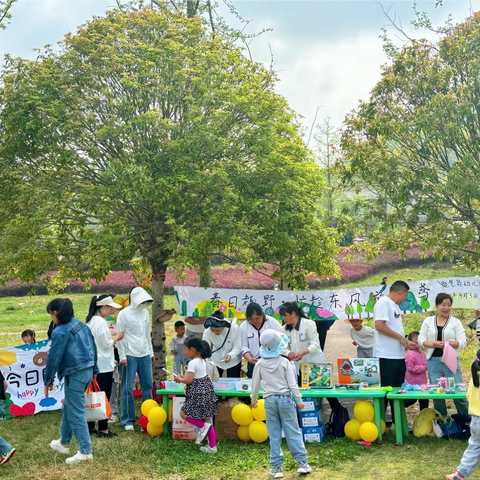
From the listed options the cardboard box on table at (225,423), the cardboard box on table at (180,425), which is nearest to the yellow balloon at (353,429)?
the cardboard box on table at (225,423)

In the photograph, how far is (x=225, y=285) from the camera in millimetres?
26156

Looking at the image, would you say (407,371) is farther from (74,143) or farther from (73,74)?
(73,74)

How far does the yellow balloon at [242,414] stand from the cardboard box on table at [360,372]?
130 cm

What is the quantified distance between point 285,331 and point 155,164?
3.26 m

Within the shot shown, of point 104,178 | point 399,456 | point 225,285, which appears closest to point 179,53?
point 104,178

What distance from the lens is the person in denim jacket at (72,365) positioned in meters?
6.54

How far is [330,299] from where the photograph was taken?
30.3ft

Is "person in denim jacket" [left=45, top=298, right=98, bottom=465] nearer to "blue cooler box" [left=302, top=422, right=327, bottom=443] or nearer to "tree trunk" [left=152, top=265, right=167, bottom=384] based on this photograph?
"blue cooler box" [left=302, top=422, right=327, bottom=443]

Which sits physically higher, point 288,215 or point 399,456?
point 288,215

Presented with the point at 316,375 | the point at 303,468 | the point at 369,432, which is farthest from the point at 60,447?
the point at 369,432

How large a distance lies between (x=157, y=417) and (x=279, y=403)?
2.24m

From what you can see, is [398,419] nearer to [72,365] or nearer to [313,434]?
[313,434]

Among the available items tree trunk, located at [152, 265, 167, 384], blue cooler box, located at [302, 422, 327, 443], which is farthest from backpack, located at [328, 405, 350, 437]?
tree trunk, located at [152, 265, 167, 384]

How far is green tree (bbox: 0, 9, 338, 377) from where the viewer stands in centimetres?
890
